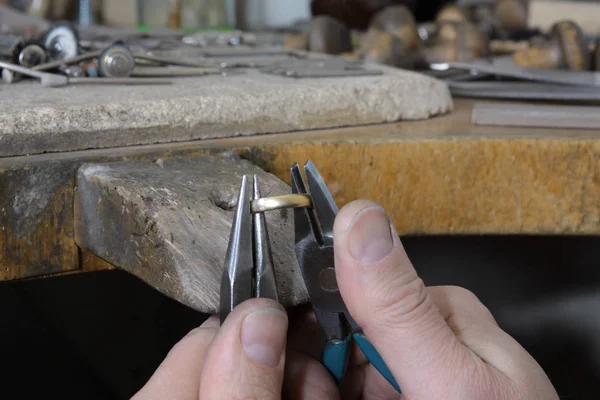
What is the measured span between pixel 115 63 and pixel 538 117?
55 centimetres

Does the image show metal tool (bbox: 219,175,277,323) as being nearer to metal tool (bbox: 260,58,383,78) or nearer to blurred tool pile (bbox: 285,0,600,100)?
metal tool (bbox: 260,58,383,78)

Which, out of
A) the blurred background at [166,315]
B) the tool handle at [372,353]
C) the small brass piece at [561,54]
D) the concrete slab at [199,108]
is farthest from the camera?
the small brass piece at [561,54]

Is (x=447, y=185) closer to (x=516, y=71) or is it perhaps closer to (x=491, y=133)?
(x=491, y=133)

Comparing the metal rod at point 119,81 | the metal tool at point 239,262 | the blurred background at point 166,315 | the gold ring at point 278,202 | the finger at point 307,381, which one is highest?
the metal rod at point 119,81

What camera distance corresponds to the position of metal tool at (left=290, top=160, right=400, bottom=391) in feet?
1.69

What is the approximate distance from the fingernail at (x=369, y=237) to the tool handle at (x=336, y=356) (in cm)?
14

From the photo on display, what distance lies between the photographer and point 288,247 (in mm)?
574

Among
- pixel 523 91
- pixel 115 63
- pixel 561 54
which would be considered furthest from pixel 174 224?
pixel 561 54

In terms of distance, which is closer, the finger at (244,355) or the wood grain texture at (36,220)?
the finger at (244,355)

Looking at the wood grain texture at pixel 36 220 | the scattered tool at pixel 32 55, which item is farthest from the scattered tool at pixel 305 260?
the scattered tool at pixel 32 55

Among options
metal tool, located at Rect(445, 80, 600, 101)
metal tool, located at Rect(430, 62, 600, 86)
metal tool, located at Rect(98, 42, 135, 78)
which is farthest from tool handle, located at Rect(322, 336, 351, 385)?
metal tool, located at Rect(430, 62, 600, 86)

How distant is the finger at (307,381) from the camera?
1.86ft

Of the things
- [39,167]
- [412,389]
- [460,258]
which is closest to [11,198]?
[39,167]

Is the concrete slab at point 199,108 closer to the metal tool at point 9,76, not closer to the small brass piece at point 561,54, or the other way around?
the metal tool at point 9,76
